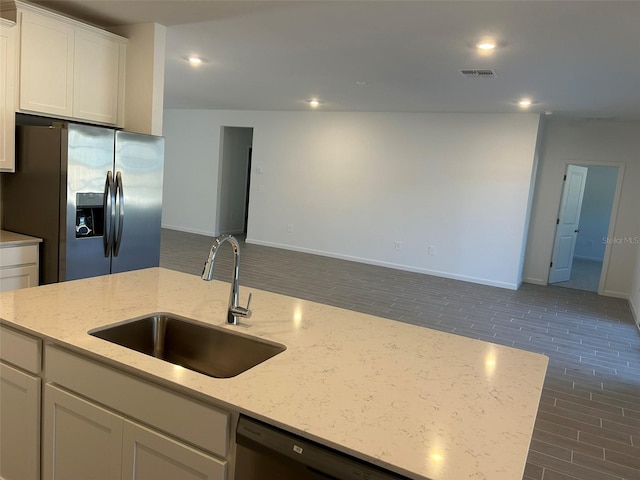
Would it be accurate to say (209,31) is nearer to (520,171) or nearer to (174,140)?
(520,171)

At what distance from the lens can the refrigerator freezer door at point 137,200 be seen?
351 cm

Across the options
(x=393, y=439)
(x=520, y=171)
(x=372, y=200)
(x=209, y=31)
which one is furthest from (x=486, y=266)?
(x=393, y=439)

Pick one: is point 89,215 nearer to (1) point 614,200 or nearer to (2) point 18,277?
(2) point 18,277

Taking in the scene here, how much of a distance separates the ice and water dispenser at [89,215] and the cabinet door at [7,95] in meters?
0.61

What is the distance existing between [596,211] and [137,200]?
10.5 m

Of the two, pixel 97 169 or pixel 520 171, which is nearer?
pixel 97 169

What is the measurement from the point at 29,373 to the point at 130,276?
2.78 feet

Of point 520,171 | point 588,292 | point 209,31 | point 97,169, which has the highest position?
point 209,31

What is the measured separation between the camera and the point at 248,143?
10586 mm

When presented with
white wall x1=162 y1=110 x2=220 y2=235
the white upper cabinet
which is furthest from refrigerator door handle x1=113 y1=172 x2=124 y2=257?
white wall x1=162 y1=110 x2=220 y2=235

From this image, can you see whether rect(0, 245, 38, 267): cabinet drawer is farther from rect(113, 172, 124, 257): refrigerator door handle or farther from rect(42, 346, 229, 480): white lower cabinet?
rect(42, 346, 229, 480): white lower cabinet

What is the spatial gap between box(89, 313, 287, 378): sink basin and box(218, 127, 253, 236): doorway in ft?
26.1

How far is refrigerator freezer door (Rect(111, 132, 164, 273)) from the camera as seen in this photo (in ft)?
11.5

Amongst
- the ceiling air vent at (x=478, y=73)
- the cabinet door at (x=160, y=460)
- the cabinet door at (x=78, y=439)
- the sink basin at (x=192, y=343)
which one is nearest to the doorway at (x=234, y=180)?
the ceiling air vent at (x=478, y=73)
